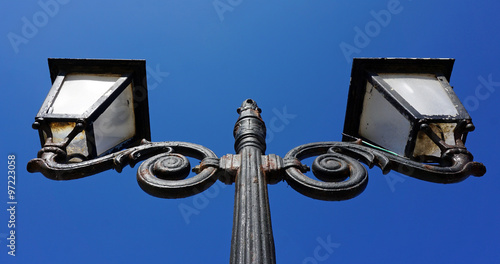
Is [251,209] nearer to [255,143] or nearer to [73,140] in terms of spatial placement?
[255,143]

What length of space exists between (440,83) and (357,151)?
4.01 ft

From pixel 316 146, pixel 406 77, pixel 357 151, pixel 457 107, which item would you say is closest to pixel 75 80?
pixel 316 146

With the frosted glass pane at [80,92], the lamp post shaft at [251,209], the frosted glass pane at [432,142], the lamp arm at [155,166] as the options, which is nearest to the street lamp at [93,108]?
the frosted glass pane at [80,92]

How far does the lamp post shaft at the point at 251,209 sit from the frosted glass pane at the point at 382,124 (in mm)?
1044

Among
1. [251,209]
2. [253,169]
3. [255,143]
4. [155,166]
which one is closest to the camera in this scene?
[251,209]

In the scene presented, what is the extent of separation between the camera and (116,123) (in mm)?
3613

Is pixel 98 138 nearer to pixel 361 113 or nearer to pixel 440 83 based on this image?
pixel 361 113

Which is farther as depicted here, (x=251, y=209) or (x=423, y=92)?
(x=423, y=92)

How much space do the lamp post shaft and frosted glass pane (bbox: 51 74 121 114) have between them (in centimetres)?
119

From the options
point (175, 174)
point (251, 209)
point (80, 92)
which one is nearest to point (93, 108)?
point (80, 92)

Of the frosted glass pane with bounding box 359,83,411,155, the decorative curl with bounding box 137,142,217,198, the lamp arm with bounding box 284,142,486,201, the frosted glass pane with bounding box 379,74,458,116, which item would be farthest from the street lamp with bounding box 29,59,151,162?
the frosted glass pane with bounding box 379,74,458,116

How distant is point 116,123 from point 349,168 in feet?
6.33

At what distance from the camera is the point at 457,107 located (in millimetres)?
3248

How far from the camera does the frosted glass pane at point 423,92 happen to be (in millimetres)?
3260
